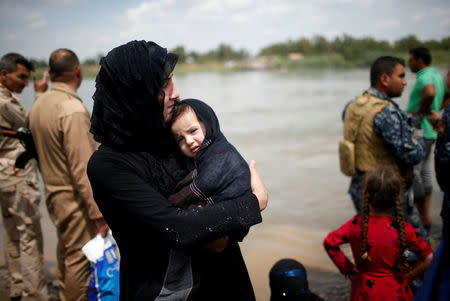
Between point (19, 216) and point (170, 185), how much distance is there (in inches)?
98.3

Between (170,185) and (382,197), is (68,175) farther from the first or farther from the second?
(382,197)

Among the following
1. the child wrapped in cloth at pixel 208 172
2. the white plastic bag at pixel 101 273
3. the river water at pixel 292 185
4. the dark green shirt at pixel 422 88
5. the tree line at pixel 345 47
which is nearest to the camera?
the child wrapped in cloth at pixel 208 172

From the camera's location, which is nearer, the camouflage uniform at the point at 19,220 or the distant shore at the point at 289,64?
the camouflage uniform at the point at 19,220

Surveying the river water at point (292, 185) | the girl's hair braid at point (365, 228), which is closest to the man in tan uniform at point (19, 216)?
the river water at point (292, 185)

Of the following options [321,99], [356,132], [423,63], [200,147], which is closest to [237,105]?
[321,99]

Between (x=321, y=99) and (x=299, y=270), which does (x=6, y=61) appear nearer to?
(x=299, y=270)

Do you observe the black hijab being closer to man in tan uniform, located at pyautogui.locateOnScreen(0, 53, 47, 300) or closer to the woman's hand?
the woman's hand

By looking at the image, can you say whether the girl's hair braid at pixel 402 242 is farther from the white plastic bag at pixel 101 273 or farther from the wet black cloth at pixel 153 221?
the white plastic bag at pixel 101 273

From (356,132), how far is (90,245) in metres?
2.35

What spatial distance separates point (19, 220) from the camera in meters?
3.20

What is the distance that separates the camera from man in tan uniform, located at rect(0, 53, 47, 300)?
3.12 meters

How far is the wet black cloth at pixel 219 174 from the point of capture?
1.36m

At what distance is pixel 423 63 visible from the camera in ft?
14.3

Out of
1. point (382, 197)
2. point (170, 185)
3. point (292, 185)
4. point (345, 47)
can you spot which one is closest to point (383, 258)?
point (382, 197)
